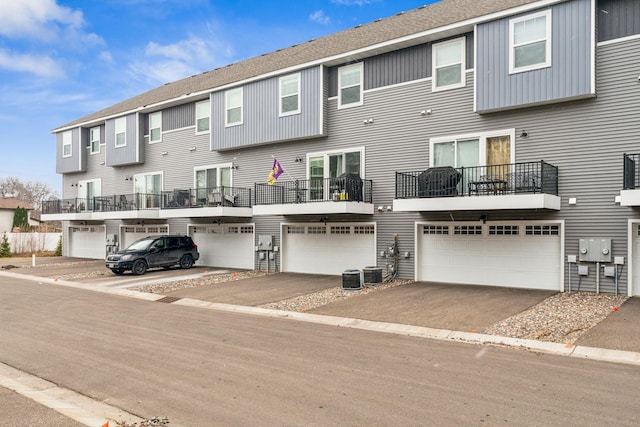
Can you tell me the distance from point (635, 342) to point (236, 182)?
1644cm

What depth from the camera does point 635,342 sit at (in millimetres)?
8070

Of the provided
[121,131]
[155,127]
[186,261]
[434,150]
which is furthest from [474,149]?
[121,131]

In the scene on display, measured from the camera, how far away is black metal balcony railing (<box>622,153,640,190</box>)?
1129cm

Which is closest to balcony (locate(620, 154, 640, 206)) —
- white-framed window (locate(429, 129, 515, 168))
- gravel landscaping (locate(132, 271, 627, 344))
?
gravel landscaping (locate(132, 271, 627, 344))

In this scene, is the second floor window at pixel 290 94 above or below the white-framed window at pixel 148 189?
above

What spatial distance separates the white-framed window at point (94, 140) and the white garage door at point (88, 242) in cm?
474

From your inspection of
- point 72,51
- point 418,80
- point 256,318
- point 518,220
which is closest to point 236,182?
point 418,80

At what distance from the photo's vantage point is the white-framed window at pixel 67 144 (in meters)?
29.9

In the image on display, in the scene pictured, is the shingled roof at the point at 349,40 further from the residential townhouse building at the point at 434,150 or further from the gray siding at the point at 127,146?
the gray siding at the point at 127,146

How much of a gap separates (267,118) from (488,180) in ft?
31.7

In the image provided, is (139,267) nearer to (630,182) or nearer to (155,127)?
(155,127)

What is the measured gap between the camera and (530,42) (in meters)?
13.2

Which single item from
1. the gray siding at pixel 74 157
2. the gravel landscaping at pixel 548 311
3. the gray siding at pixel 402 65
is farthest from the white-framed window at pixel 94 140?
the gray siding at pixel 402 65

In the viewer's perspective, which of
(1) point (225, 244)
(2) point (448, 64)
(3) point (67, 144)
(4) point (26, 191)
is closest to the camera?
(2) point (448, 64)
